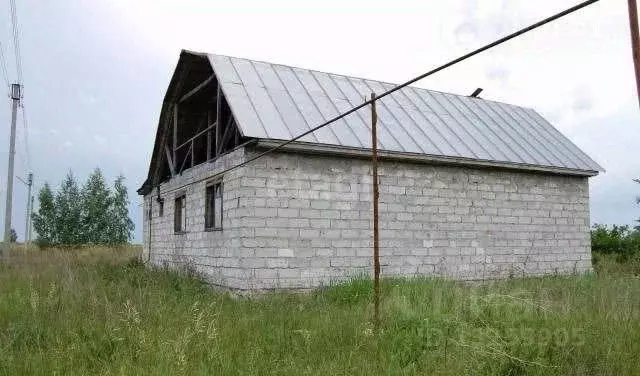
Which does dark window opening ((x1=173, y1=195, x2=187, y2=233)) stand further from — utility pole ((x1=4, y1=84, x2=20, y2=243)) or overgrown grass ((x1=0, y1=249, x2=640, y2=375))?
utility pole ((x1=4, y1=84, x2=20, y2=243))

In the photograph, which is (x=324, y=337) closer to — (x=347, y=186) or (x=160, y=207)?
(x=347, y=186)

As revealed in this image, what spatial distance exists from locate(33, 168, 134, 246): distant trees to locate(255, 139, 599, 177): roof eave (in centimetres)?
3590

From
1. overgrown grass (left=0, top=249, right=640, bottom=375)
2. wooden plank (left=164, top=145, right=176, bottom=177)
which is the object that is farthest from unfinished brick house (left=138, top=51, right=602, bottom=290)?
overgrown grass (left=0, top=249, right=640, bottom=375)

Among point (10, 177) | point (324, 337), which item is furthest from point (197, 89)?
point (10, 177)

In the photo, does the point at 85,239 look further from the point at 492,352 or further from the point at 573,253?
the point at 492,352

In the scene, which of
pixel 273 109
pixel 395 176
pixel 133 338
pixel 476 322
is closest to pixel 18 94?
pixel 273 109

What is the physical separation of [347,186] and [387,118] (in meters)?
2.61

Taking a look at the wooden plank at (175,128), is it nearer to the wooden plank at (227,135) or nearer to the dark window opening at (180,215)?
the dark window opening at (180,215)

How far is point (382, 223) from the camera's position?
35.6 ft

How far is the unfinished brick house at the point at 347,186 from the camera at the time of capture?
991cm

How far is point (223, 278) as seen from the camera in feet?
34.2

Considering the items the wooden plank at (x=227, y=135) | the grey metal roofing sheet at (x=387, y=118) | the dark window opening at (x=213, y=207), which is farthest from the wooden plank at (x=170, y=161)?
the grey metal roofing sheet at (x=387, y=118)

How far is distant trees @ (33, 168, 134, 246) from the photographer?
42719mm

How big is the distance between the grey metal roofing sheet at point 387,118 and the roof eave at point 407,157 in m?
0.12
